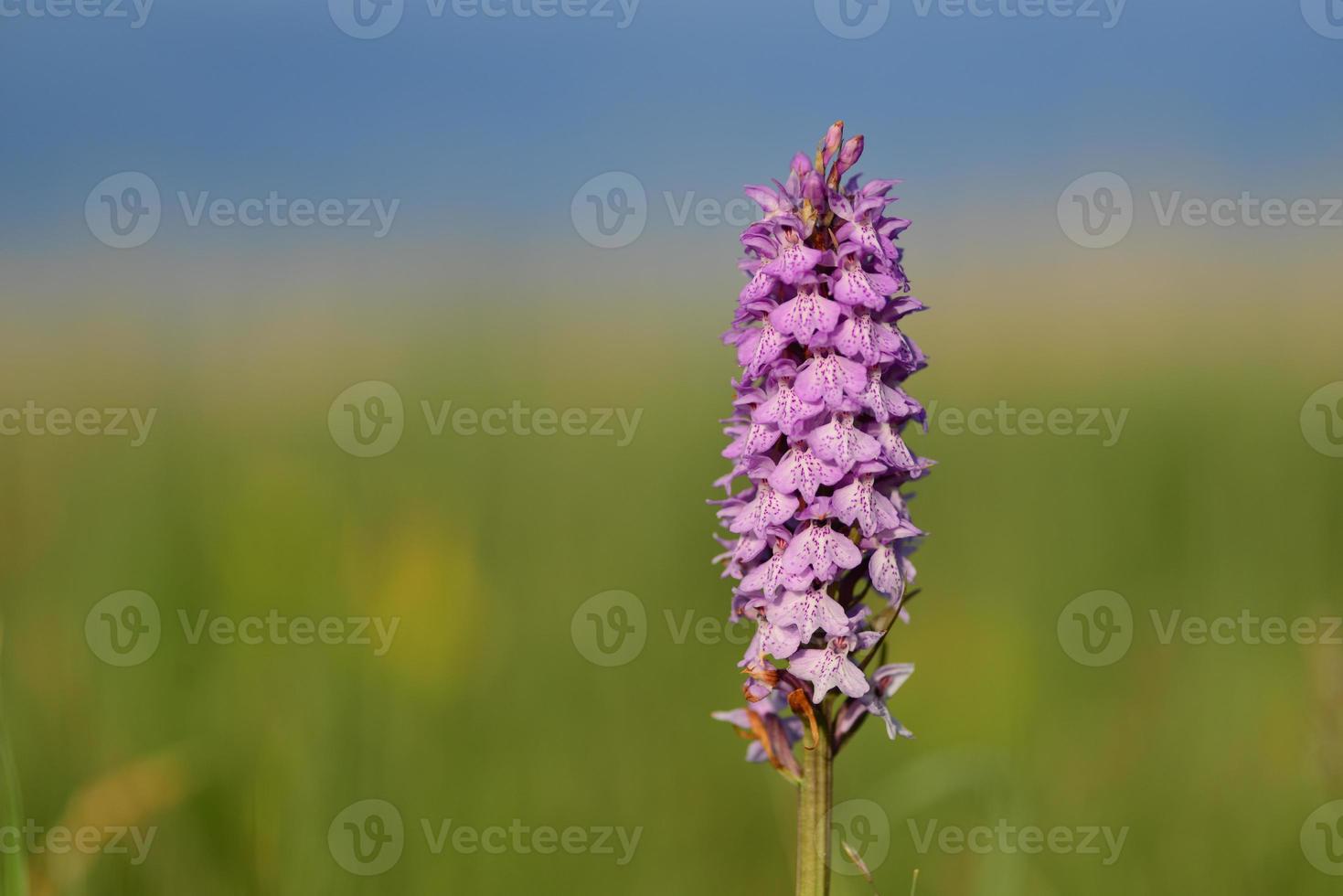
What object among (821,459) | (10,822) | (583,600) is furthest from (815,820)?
(583,600)

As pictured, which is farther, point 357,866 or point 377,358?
point 377,358

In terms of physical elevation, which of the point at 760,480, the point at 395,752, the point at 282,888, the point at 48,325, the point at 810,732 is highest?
the point at 48,325

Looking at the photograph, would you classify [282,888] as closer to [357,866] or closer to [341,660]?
[357,866]

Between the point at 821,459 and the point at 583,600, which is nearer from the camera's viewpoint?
the point at 821,459

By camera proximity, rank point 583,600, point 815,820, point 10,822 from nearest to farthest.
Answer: point 815,820 < point 10,822 < point 583,600

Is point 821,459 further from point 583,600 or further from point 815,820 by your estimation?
point 583,600

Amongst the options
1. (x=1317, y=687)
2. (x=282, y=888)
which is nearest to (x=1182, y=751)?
(x=1317, y=687)

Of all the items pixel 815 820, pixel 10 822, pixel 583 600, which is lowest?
pixel 10 822

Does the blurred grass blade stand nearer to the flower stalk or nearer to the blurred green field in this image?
the blurred green field
